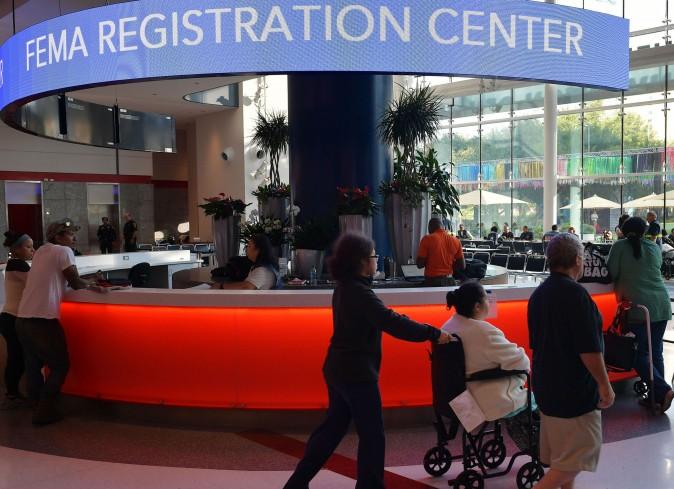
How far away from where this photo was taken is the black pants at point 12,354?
5535mm

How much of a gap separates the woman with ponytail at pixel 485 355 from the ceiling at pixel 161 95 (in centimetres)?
989

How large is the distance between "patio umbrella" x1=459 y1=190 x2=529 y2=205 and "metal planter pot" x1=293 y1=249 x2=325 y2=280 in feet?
57.0

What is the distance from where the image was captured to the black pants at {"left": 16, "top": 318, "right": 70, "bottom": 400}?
16.2 ft

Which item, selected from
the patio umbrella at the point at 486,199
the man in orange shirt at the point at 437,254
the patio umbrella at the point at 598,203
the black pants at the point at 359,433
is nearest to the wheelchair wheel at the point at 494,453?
the black pants at the point at 359,433

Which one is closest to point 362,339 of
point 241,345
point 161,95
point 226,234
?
point 241,345

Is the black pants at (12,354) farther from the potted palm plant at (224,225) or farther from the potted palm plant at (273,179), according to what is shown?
the potted palm plant at (273,179)

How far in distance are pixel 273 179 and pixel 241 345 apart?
4.25m

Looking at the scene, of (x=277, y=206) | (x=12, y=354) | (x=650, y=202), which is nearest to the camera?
(x=12, y=354)

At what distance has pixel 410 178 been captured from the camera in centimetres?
720

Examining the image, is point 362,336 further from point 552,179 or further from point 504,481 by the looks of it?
point 552,179

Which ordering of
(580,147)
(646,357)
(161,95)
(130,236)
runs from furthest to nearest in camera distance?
1. (580,147)
2. (161,95)
3. (130,236)
4. (646,357)

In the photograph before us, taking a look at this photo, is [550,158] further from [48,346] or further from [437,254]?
[48,346]

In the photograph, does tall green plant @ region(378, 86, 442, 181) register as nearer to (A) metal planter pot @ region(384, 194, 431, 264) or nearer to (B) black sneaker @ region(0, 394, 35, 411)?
(A) metal planter pot @ region(384, 194, 431, 264)

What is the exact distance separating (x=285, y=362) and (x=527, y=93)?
1968 cm
